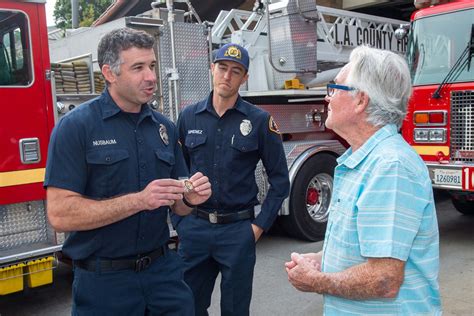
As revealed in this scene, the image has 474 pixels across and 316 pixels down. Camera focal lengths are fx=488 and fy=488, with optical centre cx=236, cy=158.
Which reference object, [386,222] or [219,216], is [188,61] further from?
[386,222]

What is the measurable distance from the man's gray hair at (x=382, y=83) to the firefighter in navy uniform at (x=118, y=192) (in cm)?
85

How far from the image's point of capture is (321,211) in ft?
19.8

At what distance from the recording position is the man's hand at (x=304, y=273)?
1.61m

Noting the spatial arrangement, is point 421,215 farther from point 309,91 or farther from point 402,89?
point 309,91

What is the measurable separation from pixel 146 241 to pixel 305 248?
3.72 m

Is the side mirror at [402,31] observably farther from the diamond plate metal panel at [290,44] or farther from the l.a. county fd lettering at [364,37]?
the diamond plate metal panel at [290,44]

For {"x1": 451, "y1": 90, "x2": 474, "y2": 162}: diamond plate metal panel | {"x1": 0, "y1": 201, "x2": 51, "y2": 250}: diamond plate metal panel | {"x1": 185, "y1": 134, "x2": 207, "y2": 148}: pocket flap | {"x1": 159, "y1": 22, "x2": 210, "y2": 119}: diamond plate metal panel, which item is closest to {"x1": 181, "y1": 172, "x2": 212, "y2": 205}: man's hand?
{"x1": 185, "y1": 134, "x2": 207, "y2": 148}: pocket flap

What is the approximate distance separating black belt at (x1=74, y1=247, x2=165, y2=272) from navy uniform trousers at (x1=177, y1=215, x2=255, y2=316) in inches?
27.0

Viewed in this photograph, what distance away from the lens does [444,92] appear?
5.52 m

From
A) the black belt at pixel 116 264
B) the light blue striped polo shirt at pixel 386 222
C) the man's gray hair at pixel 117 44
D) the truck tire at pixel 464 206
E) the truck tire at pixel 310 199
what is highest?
the man's gray hair at pixel 117 44

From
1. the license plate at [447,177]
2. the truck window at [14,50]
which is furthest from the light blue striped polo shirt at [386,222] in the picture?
the license plate at [447,177]

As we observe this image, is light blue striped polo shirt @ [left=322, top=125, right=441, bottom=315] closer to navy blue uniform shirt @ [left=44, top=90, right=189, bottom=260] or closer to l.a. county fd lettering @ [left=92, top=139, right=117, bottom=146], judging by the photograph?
navy blue uniform shirt @ [left=44, top=90, right=189, bottom=260]

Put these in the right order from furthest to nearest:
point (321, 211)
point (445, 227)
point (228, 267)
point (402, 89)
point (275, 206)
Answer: point (445, 227), point (321, 211), point (275, 206), point (228, 267), point (402, 89)

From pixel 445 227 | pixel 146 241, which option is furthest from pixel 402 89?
pixel 445 227
